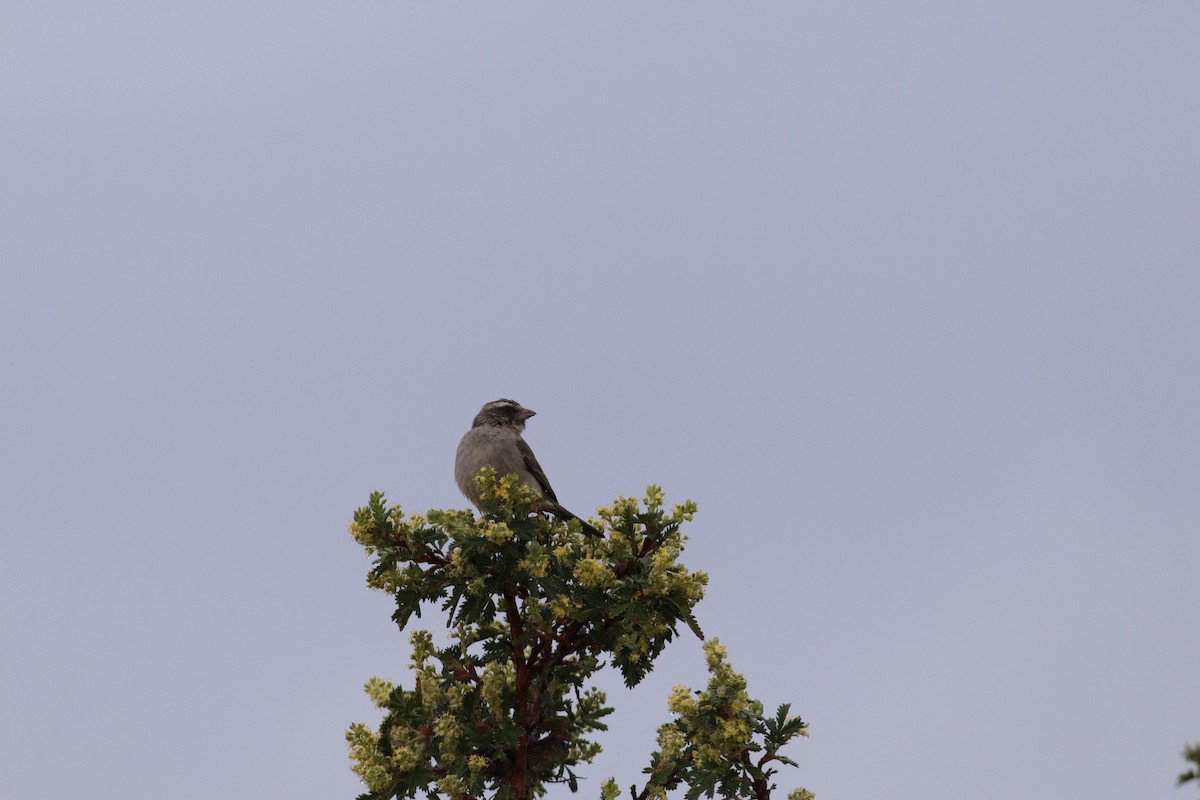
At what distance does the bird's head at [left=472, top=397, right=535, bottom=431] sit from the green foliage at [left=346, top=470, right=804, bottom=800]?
3.80m

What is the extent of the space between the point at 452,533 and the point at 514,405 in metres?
4.48

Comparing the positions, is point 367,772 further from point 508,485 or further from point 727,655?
point 727,655

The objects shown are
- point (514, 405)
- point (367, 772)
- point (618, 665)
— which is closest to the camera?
point (367, 772)

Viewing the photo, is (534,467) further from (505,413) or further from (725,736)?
(725,736)

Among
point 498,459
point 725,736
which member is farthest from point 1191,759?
point 498,459

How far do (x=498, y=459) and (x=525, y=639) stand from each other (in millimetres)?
3324

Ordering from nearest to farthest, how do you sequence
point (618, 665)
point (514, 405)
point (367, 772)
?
point (367, 772) < point (618, 665) < point (514, 405)

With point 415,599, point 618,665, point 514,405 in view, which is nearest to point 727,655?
point 618,665

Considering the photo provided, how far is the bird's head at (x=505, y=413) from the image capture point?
14.0 m

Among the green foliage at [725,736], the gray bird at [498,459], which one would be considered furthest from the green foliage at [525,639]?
the gray bird at [498,459]

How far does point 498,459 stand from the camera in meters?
12.9

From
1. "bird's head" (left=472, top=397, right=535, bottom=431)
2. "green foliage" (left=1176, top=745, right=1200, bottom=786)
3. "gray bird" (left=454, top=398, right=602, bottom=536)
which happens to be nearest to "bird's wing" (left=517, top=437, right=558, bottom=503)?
"gray bird" (left=454, top=398, right=602, bottom=536)

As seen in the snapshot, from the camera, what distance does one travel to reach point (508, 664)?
10.6m

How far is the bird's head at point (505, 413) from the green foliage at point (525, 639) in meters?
3.80
